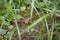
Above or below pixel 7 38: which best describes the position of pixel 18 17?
above

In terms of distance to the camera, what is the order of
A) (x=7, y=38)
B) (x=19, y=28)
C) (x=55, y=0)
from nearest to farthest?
1. (x=7, y=38)
2. (x=19, y=28)
3. (x=55, y=0)

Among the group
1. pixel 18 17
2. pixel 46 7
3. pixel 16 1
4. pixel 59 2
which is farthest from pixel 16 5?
pixel 59 2

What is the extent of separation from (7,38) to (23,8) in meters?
0.37

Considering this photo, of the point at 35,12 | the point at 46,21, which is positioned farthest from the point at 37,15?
the point at 46,21

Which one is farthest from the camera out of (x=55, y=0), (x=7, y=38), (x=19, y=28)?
(x=55, y=0)

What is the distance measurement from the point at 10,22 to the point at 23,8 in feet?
0.65

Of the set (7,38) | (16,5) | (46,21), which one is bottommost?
(7,38)

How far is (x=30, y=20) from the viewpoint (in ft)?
5.78

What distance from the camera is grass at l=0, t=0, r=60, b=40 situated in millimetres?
1642

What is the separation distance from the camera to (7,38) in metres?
1.62

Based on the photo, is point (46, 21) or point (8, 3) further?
point (8, 3)

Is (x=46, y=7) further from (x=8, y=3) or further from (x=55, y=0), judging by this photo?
(x=8, y=3)

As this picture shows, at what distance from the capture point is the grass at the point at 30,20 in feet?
5.39

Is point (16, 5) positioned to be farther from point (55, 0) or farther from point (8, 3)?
point (55, 0)
